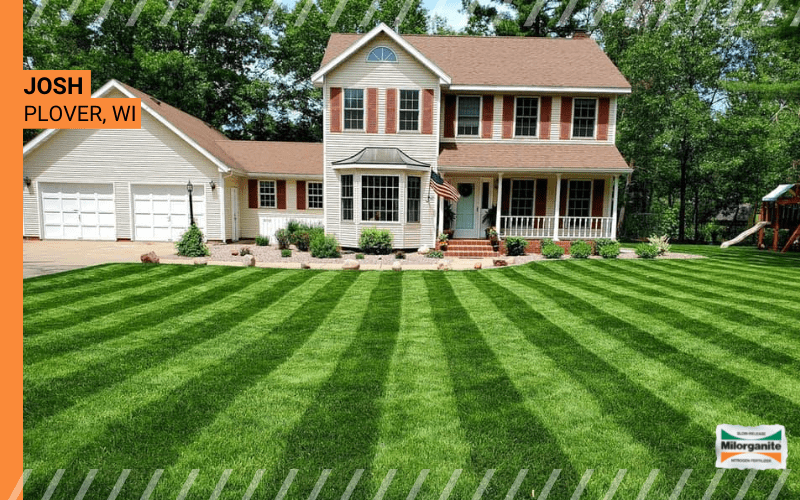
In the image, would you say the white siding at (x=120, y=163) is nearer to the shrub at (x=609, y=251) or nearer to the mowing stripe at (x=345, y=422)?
the shrub at (x=609, y=251)

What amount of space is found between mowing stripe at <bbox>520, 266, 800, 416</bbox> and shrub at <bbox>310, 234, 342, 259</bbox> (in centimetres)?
868

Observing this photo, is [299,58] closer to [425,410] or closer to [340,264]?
[340,264]

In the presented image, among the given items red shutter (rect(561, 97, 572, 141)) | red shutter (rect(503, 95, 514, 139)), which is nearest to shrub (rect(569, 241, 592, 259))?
red shutter (rect(561, 97, 572, 141))

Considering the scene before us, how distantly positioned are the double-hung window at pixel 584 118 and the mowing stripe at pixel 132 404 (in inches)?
663

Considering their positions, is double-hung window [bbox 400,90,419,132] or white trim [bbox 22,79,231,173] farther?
white trim [bbox 22,79,231,173]

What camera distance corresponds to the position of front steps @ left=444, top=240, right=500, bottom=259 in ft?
57.2

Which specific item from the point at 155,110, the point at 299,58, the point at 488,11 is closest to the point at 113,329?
the point at 155,110

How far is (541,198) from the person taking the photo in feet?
64.1

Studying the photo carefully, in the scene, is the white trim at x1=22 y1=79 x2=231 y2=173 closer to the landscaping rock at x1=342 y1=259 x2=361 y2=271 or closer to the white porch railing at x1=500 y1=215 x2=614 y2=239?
the landscaping rock at x1=342 y1=259 x2=361 y2=271

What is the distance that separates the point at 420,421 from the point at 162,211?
19565mm

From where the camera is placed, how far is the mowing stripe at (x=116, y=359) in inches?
168

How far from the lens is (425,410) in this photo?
13.8ft
